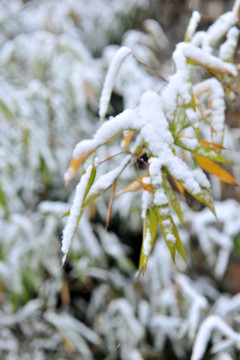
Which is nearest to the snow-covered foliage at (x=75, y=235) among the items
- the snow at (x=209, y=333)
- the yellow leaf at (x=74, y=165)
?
the snow at (x=209, y=333)

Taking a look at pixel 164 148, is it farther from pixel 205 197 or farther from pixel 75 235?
pixel 75 235

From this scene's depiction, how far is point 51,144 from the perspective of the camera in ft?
4.60

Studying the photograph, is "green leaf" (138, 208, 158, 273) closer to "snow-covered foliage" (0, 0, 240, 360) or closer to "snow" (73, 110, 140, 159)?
"snow" (73, 110, 140, 159)

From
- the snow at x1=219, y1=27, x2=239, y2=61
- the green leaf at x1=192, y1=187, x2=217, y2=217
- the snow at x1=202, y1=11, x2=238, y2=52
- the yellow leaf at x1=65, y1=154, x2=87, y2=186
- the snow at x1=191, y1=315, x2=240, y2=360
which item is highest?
the snow at x1=202, y1=11, x2=238, y2=52

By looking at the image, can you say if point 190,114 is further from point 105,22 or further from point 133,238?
point 105,22

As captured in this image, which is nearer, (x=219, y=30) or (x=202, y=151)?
(x=202, y=151)

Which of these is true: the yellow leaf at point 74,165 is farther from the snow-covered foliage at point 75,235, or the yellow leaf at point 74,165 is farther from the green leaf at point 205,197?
the snow-covered foliage at point 75,235

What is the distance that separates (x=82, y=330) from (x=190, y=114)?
1.05m

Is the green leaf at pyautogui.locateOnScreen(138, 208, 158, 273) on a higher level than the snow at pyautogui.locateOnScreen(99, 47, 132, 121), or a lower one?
lower

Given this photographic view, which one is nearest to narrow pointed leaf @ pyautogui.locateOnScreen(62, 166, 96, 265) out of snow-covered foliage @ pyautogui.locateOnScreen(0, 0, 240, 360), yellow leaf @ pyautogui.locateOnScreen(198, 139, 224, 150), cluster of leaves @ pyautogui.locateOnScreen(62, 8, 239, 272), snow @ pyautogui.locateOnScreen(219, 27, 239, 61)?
cluster of leaves @ pyautogui.locateOnScreen(62, 8, 239, 272)

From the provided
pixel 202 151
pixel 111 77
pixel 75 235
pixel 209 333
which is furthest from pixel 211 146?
pixel 75 235

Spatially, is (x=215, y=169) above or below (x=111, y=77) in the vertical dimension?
below


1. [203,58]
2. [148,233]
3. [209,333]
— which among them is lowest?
[209,333]

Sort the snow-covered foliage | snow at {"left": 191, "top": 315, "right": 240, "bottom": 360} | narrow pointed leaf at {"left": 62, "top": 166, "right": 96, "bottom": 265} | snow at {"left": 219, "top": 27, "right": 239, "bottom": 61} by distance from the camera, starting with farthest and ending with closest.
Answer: the snow-covered foliage
snow at {"left": 191, "top": 315, "right": 240, "bottom": 360}
snow at {"left": 219, "top": 27, "right": 239, "bottom": 61}
narrow pointed leaf at {"left": 62, "top": 166, "right": 96, "bottom": 265}
